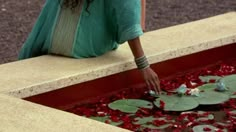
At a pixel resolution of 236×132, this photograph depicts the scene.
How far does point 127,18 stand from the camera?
141 inches

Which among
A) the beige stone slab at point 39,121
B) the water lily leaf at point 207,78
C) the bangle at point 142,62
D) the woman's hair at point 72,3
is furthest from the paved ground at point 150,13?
the beige stone slab at point 39,121

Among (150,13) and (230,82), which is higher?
(230,82)

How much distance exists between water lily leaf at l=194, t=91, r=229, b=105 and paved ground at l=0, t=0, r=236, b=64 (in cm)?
237

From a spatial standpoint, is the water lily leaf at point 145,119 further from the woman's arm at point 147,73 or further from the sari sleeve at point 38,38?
the sari sleeve at point 38,38

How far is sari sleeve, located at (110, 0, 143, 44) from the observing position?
357cm

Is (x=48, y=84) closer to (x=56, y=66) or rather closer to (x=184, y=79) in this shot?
(x=56, y=66)

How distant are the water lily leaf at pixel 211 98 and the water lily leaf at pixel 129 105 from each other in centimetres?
22

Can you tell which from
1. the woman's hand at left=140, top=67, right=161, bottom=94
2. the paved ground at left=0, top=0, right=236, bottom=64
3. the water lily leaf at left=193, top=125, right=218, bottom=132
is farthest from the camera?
the paved ground at left=0, top=0, right=236, bottom=64

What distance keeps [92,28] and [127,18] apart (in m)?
0.22

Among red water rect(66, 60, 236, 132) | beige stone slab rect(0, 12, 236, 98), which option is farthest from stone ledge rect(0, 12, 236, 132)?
red water rect(66, 60, 236, 132)

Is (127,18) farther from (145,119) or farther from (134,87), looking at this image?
(145,119)

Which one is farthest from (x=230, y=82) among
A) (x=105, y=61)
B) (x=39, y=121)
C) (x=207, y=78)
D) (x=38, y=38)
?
(x=39, y=121)

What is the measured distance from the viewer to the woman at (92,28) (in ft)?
11.7

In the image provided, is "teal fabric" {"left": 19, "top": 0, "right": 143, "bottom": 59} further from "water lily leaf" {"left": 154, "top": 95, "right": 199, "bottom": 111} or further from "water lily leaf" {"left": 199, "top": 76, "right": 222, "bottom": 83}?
"water lily leaf" {"left": 199, "top": 76, "right": 222, "bottom": 83}
